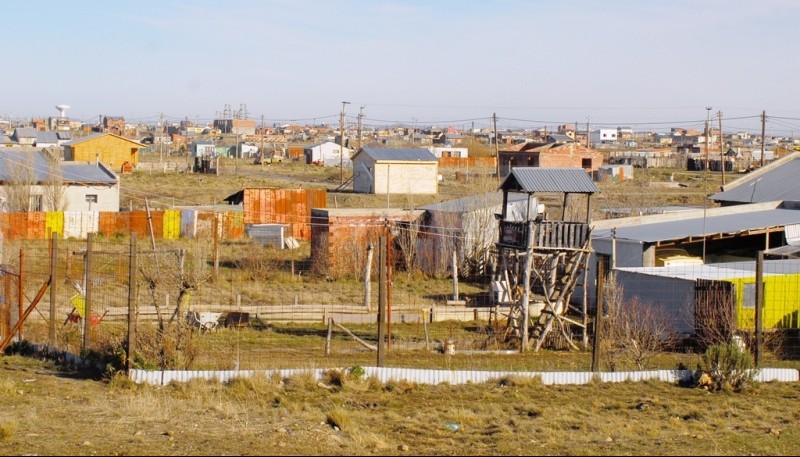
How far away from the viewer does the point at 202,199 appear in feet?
173

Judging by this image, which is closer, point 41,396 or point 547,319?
point 41,396

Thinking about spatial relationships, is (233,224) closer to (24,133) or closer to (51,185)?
(51,185)

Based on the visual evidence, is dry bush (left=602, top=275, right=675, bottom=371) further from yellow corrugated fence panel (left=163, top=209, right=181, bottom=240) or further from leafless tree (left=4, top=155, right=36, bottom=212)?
leafless tree (left=4, top=155, right=36, bottom=212)

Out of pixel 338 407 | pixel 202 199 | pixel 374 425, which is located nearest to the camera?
pixel 374 425

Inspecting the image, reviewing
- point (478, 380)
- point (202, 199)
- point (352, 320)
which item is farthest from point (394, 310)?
point (202, 199)

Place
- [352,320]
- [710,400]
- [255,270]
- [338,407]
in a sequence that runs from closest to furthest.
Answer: [338,407], [710,400], [352,320], [255,270]

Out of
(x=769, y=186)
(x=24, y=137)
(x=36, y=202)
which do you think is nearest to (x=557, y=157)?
(x=769, y=186)

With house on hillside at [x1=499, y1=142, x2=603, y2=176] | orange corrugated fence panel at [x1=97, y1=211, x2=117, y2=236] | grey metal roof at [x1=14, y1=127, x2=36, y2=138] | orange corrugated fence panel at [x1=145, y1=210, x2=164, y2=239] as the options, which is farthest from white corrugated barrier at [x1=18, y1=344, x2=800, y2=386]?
grey metal roof at [x1=14, y1=127, x2=36, y2=138]

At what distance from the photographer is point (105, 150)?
225 ft

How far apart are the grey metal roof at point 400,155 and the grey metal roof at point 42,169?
1603cm

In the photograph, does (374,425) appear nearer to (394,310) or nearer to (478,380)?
(478,380)

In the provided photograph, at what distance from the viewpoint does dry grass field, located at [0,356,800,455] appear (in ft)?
29.5

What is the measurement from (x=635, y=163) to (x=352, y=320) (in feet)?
250

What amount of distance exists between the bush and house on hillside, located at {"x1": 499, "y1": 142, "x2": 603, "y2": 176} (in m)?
57.0
